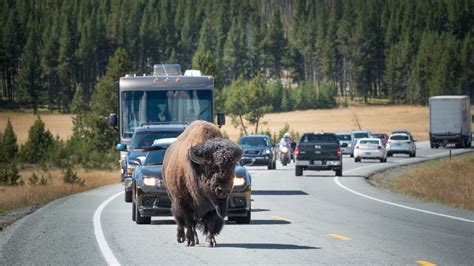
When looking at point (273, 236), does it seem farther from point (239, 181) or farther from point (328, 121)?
point (328, 121)

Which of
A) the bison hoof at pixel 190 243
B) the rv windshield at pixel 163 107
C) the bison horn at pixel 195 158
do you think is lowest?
the bison hoof at pixel 190 243

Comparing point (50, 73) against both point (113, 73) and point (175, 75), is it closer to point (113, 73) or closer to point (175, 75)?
point (113, 73)

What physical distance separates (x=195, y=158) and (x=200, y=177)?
1.05ft

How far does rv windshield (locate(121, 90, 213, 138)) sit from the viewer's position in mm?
32781

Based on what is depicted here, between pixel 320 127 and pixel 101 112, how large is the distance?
60378 millimetres

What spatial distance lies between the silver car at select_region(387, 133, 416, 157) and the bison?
170 ft

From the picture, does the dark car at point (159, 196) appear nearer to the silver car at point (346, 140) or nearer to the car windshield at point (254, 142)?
the car windshield at point (254, 142)

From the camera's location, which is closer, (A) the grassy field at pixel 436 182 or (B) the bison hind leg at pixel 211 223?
(B) the bison hind leg at pixel 211 223

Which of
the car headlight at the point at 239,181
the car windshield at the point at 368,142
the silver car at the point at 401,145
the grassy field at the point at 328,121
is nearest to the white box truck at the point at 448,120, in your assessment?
the silver car at the point at 401,145

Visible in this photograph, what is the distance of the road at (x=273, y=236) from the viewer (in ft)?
47.1

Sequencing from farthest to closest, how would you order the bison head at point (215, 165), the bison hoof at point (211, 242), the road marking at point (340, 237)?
the road marking at point (340, 237)
the bison hoof at point (211, 242)
the bison head at point (215, 165)

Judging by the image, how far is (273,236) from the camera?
1764cm

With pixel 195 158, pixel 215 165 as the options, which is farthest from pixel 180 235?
pixel 215 165

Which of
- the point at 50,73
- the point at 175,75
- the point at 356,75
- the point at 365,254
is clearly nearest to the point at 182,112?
the point at 175,75
